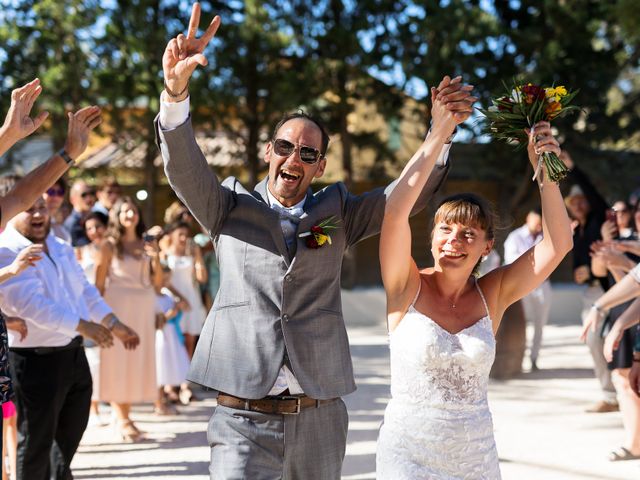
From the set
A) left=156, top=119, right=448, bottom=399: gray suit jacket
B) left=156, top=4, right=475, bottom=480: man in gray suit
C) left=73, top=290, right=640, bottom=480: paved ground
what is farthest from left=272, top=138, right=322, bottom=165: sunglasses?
left=73, top=290, right=640, bottom=480: paved ground

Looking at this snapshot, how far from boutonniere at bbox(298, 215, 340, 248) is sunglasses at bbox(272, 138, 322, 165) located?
10.7 inches

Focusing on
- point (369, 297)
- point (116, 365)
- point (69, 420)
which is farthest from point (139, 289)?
point (369, 297)

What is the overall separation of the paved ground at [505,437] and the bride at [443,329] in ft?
10.5

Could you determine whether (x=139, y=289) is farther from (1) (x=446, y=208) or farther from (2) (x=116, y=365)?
(1) (x=446, y=208)

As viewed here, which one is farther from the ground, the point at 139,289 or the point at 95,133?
the point at 95,133

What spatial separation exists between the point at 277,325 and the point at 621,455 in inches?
186

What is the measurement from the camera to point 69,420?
557cm

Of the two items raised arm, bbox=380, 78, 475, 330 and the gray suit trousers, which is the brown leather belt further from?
raised arm, bbox=380, 78, 475, 330

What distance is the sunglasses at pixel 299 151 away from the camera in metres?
3.82

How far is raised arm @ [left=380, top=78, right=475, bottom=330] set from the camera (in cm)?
359

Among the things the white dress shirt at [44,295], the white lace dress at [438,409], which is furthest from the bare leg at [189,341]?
the white lace dress at [438,409]

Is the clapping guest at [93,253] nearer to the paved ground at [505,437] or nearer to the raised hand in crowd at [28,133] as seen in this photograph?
the paved ground at [505,437]

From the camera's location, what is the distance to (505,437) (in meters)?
8.20

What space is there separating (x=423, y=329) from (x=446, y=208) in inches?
21.3
